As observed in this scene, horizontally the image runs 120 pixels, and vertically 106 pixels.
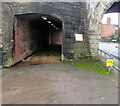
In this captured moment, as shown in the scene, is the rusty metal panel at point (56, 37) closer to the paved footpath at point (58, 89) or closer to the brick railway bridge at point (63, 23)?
the brick railway bridge at point (63, 23)

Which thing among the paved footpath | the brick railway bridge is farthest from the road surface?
the paved footpath

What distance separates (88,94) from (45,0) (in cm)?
690

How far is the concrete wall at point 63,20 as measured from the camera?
8.20 m

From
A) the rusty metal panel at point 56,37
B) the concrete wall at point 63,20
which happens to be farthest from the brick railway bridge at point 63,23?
the rusty metal panel at point 56,37

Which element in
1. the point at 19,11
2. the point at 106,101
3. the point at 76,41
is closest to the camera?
the point at 106,101

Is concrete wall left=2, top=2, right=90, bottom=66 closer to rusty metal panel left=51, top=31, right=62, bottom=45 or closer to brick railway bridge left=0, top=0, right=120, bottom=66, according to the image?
brick railway bridge left=0, top=0, right=120, bottom=66

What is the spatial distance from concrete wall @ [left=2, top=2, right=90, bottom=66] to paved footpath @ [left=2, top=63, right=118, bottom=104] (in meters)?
2.71

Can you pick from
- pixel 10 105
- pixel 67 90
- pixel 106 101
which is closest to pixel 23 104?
pixel 10 105

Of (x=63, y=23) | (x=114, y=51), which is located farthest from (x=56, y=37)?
(x=63, y=23)

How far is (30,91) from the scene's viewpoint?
479 centimetres

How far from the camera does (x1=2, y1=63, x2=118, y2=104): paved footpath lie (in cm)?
415

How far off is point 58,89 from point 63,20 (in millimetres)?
5817

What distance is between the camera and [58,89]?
499 cm

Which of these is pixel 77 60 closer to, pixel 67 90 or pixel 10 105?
pixel 67 90
